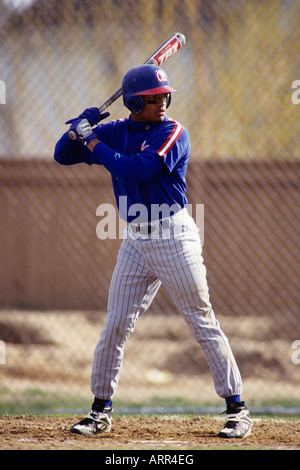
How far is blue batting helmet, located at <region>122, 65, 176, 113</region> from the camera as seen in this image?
303cm

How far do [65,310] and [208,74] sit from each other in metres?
2.76

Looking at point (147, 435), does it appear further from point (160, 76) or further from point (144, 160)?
point (160, 76)

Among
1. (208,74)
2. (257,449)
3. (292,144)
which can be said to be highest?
(208,74)

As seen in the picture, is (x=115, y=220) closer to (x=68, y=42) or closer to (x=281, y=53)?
(x=68, y=42)

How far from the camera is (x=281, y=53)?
22.3 feet

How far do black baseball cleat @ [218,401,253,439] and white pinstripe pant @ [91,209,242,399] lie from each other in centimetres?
8

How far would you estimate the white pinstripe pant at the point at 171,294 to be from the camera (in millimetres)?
3059

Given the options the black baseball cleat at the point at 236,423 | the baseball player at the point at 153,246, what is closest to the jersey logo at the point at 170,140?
the baseball player at the point at 153,246

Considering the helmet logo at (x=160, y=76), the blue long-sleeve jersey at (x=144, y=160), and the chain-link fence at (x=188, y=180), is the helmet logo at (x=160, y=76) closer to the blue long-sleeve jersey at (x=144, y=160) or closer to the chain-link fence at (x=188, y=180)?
the blue long-sleeve jersey at (x=144, y=160)

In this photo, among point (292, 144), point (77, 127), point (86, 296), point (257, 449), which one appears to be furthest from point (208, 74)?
point (257, 449)

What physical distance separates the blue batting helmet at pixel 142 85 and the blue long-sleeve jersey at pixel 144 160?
12cm
